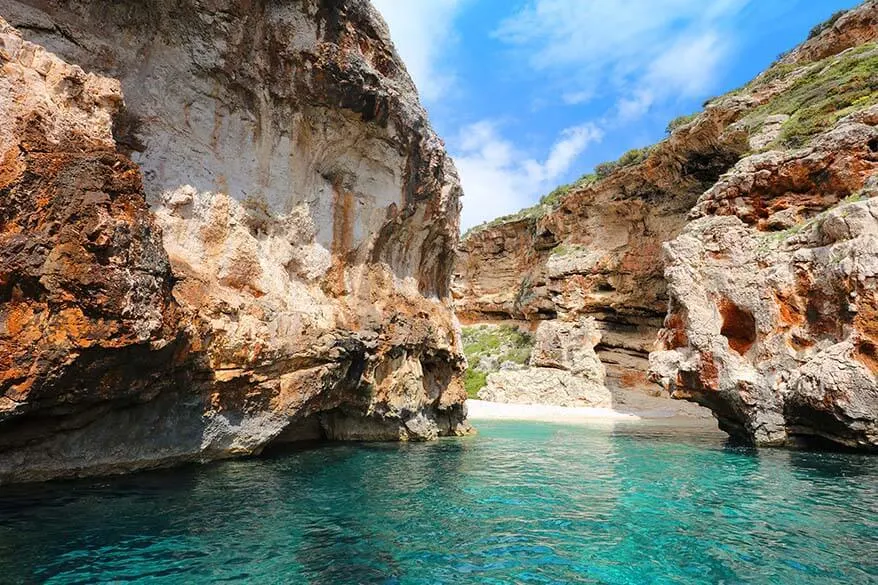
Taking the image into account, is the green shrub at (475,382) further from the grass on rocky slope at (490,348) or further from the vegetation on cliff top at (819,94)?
the vegetation on cliff top at (819,94)

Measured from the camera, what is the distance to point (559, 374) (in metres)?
33.4

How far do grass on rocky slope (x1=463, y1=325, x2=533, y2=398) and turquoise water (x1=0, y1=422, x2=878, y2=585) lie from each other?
82.9ft

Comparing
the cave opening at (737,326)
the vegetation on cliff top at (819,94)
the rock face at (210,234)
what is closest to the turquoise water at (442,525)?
the rock face at (210,234)

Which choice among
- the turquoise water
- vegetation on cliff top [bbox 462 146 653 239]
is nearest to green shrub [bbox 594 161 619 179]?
vegetation on cliff top [bbox 462 146 653 239]

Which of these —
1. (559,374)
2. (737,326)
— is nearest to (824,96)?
(737,326)

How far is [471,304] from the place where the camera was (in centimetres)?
4591

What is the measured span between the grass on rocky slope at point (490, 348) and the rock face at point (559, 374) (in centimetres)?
134

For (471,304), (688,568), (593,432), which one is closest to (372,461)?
(688,568)

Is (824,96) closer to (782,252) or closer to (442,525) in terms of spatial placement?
(782,252)

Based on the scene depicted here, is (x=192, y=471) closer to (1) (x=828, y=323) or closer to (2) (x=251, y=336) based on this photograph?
(2) (x=251, y=336)

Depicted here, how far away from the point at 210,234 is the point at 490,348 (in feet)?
104

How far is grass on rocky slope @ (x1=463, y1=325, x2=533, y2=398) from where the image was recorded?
36.6 metres

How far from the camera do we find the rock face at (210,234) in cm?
662

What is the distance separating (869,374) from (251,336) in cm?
1427
